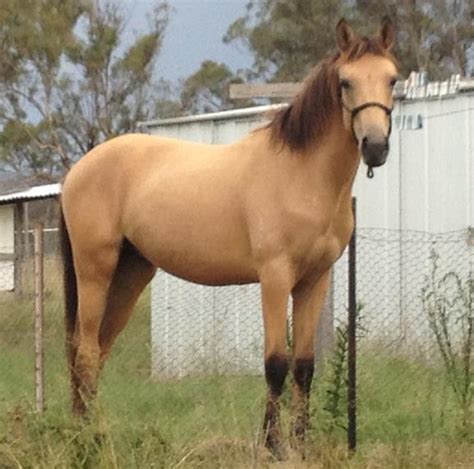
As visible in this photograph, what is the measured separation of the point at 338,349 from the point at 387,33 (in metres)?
1.81

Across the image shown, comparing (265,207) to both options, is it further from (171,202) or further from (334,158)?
(171,202)

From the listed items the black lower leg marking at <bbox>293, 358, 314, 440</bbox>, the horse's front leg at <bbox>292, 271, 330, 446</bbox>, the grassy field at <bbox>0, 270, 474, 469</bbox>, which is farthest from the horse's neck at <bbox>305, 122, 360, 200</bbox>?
the grassy field at <bbox>0, 270, 474, 469</bbox>

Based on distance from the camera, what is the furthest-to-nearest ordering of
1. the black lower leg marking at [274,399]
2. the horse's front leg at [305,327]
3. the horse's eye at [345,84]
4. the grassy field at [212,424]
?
the horse's front leg at [305,327] < the black lower leg marking at [274,399] < the horse's eye at [345,84] < the grassy field at [212,424]

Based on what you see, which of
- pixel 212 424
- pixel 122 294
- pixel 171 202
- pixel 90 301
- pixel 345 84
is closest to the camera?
pixel 345 84

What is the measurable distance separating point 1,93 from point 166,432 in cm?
3038

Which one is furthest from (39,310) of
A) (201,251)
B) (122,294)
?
(201,251)

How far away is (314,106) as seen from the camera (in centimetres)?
618

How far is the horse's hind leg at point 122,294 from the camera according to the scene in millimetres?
7348

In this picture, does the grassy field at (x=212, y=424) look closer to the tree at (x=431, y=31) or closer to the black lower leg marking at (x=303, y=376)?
the black lower leg marking at (x=303, y=376)

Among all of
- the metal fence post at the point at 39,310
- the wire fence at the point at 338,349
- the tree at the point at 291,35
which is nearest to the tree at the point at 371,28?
the tree at the point at 291,35

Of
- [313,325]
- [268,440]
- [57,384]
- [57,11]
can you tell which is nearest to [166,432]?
[268,440]

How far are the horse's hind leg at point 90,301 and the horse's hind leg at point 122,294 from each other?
214 mm

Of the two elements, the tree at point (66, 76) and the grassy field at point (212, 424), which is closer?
the grassy field at point (212, 424)

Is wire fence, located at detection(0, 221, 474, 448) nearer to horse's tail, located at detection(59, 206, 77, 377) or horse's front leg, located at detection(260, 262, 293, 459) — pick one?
horse's front leg, located at detection(260, 262, 293, 459)
